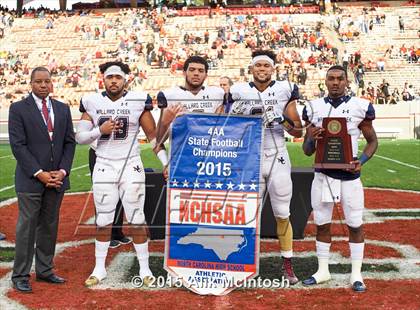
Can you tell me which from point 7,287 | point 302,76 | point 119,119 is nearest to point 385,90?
point 302,76

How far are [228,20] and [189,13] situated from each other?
4365 mm

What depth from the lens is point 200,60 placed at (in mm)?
5414

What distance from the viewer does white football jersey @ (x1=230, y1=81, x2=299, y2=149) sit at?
17.4 ft

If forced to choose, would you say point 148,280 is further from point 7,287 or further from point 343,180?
point 343,180

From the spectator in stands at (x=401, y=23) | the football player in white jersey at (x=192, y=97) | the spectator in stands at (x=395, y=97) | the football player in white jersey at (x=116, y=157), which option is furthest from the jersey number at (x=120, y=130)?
the spectator in stands at (x=401, y=23)

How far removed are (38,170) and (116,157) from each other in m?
0.68

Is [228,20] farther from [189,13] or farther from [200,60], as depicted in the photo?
[200,60]

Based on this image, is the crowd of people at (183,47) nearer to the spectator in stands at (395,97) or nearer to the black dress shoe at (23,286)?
the spectator in stands at (395,97)

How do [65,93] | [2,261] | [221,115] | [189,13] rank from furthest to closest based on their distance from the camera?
[189,13] → [65,93] → [2,261] → [221,115]

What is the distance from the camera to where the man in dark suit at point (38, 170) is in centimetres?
504

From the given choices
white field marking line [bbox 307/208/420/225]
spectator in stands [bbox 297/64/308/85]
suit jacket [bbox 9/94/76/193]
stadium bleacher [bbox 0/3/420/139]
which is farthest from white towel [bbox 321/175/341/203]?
spectator in stands [bbox 297/64/308/85]

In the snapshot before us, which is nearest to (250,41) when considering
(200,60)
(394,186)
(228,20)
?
(228,20)

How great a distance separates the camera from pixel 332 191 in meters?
5.06

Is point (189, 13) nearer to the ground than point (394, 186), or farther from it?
farther from it
